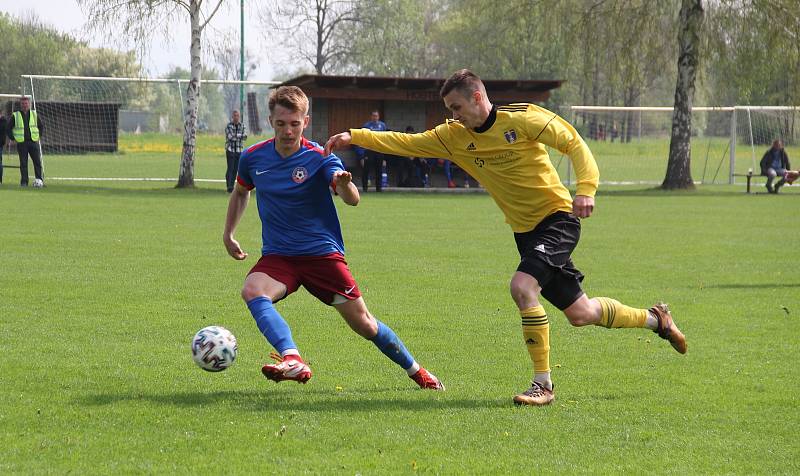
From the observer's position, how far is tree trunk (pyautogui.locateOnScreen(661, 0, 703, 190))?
100ft

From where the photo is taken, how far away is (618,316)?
22.2ft

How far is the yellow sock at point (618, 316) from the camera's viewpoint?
674 cm

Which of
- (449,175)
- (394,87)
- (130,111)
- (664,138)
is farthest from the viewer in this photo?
(130,111)

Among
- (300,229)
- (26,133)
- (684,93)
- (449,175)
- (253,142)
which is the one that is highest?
(684,93)

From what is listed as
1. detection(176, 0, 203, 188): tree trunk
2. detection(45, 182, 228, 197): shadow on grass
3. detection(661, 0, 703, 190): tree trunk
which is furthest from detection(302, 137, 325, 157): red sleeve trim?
detection(661, 0, 703, 190): tree trunk

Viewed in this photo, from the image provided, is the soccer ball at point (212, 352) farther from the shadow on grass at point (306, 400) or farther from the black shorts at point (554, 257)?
the black shorts at point (554, 257)

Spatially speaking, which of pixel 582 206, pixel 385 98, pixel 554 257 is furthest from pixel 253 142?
pixel 582 206

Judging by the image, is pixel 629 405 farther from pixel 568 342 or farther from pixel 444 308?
pixel 444 308

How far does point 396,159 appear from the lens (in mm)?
31125

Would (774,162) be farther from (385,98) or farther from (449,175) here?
(385,98)

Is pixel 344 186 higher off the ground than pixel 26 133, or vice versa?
pixel 344 186

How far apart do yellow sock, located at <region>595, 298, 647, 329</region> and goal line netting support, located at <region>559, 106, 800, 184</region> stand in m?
30.4

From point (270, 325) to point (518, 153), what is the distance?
1812mm

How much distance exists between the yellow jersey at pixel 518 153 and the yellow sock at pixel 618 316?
2.10ft
